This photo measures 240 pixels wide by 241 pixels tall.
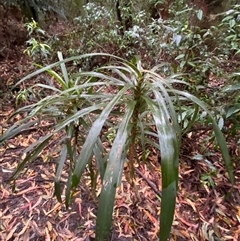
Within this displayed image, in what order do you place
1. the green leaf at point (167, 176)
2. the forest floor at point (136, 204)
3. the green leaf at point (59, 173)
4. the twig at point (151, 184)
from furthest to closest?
the twig at point (151, 184) < the forest floor at point (136, 204) < the green leaf at point (59, 173) < the green leaf at point (167, 176)

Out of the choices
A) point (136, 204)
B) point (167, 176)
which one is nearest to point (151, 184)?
point (136, 204)

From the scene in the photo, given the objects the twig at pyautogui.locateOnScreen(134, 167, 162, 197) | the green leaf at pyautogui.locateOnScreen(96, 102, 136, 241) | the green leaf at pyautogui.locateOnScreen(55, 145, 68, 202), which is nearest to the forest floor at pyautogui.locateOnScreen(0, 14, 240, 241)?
the twig at pyautogui.locateOnScreen(134, 167, 162, 197)

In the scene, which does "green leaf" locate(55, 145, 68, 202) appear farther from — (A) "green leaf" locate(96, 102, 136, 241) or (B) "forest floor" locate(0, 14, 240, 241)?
(A) "green leaf" locate(96, 102, 136, 241)

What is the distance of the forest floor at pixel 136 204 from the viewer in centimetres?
118

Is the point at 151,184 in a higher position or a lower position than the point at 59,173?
higher

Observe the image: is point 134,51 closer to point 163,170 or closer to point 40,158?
point 40,158

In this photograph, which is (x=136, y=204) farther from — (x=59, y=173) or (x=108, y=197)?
(x=108, y=197)

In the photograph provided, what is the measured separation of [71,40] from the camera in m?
2.67

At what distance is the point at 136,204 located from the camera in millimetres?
1308

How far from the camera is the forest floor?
1.18 metres

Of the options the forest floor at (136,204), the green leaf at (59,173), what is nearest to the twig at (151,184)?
the forest floor at (136,204)

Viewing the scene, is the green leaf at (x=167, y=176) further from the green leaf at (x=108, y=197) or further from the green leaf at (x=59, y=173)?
the green leaf at (x=59, y=173)

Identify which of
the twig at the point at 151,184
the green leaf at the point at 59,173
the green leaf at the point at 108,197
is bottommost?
the green leaf at the point at 108,197

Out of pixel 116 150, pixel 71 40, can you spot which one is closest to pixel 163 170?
pixel 116 150
